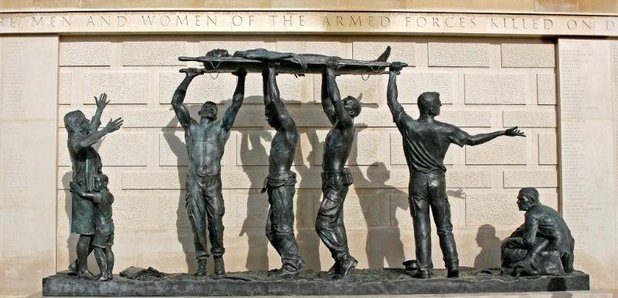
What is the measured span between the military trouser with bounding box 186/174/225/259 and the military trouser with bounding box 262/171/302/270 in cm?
76

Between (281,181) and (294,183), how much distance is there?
0.22m

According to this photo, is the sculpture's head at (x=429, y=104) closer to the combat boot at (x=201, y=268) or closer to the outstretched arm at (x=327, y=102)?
the outstretched arm at (x=327, y=102)

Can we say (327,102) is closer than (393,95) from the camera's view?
No

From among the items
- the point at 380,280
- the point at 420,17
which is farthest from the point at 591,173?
the point at 380,280

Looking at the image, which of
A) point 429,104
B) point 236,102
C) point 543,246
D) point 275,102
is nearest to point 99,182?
point 236,102

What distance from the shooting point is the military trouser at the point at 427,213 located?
10.8 metres

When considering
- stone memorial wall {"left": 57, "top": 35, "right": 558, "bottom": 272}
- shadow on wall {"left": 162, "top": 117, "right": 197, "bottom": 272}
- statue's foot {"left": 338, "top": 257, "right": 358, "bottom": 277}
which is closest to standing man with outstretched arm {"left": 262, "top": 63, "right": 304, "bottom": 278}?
statue's foot {"left": 338, "top": 257, "right": 358, "bottom": 277}

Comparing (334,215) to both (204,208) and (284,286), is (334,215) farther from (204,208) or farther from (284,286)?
(204,208)

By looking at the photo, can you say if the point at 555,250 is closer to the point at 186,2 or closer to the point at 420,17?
the point at 420,17

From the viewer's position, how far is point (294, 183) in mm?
10969

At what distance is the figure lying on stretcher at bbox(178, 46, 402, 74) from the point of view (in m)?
10.9

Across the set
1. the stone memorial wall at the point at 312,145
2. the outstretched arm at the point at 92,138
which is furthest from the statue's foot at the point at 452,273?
the outstretched arm at the point at 92,138

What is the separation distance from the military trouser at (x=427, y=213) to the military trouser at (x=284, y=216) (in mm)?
1608

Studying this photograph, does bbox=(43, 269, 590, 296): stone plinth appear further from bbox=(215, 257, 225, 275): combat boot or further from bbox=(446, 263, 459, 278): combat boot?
bbox=(215, 257, 225, 275): combat boot
